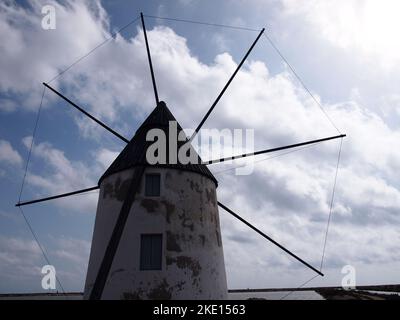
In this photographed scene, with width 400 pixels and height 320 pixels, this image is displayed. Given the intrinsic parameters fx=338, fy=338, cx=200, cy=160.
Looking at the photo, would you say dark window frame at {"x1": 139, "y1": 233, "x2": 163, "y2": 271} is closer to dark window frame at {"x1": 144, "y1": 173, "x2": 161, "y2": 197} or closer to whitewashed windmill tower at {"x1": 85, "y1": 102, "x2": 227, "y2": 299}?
whitewashed windmill tower at {"x1": 85, "y1": 102, "x2": 227, "y2": 299}

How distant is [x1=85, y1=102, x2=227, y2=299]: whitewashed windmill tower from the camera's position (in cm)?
1035

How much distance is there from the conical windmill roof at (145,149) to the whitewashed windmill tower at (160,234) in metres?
0.05

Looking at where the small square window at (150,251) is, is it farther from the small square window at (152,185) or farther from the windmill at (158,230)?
the small square window at (152,185)

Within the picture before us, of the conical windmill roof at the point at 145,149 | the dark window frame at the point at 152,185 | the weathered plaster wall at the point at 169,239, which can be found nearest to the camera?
the weathered plaster wall at the point at 169,239

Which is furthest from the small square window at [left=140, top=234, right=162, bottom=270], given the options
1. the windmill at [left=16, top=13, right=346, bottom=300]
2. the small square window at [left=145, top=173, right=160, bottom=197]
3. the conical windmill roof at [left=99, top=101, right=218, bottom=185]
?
the conical windmill roof at [left=99, top=101, right=218, bottom=185]

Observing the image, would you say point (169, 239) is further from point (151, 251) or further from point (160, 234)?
point (151, 251)

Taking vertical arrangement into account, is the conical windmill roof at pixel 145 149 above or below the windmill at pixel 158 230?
above

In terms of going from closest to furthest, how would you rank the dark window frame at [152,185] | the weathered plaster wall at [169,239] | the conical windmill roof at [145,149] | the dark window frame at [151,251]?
the weathered plaster wall at [169,239]
the dark window frame at [151,251]
the dark window frame at [152,185]
the conical windmill roof at [145,149]

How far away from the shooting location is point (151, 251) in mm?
10594

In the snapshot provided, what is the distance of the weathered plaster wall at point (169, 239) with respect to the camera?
1030cm

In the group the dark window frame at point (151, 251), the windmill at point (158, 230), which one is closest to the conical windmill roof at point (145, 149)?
the windmill at point (158, 230)

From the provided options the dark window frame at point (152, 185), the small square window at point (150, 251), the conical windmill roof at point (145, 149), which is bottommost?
the small square window at point (150, 251)
